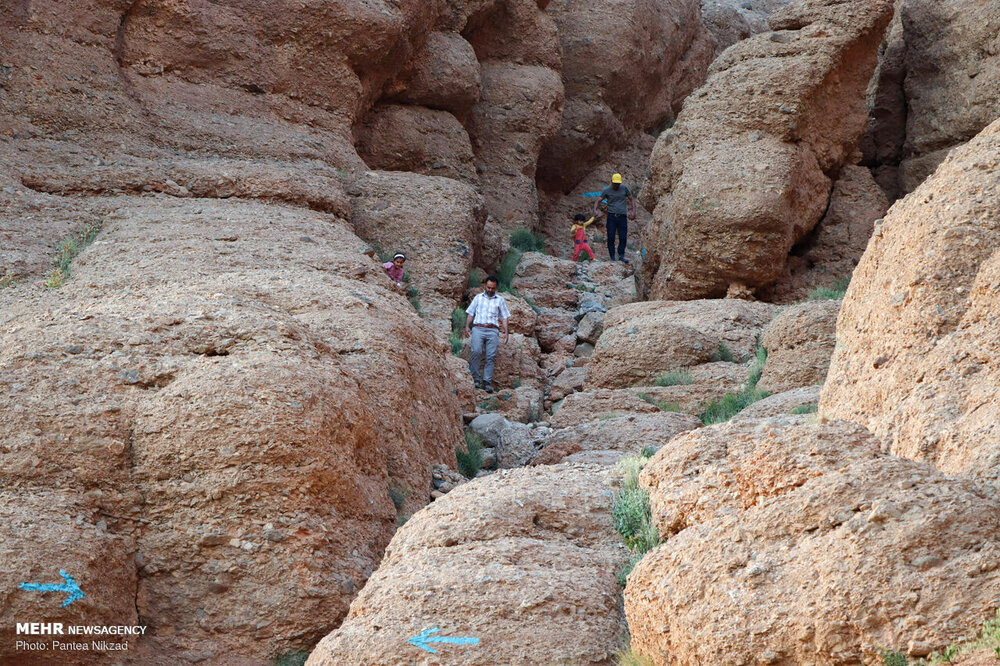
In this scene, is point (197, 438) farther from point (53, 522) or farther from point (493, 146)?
point (493, 146)

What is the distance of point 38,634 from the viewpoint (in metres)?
6.43

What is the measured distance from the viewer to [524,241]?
2266cm

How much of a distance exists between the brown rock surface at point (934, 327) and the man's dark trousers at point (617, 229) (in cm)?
1600

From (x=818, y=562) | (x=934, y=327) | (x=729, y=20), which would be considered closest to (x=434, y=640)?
(x=818, y=562)

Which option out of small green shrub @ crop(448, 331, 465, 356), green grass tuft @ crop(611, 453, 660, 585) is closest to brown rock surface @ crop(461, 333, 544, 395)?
small green shrub @ crop(448, 331, 465, 356)

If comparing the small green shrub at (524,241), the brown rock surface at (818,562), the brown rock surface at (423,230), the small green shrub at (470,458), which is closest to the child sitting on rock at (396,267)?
the brown rock surface at (423,230)

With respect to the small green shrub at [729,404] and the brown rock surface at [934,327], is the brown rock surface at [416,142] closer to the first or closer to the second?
the small green shrub at [729,404]

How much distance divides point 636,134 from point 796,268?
8636mm

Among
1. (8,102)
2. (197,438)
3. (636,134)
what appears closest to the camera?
(197,438)

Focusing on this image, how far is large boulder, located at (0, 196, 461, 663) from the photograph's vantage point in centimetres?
711

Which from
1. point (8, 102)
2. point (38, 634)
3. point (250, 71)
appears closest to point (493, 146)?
point (250, 71)

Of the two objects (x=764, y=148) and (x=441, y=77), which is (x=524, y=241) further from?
(x=764, y=148)

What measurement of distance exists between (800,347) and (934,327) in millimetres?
7399

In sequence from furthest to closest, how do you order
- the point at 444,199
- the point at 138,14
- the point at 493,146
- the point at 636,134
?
1. the point at 636,134
2. the point at 493,146
3. the point at 444,199
4. the point at 138,14
